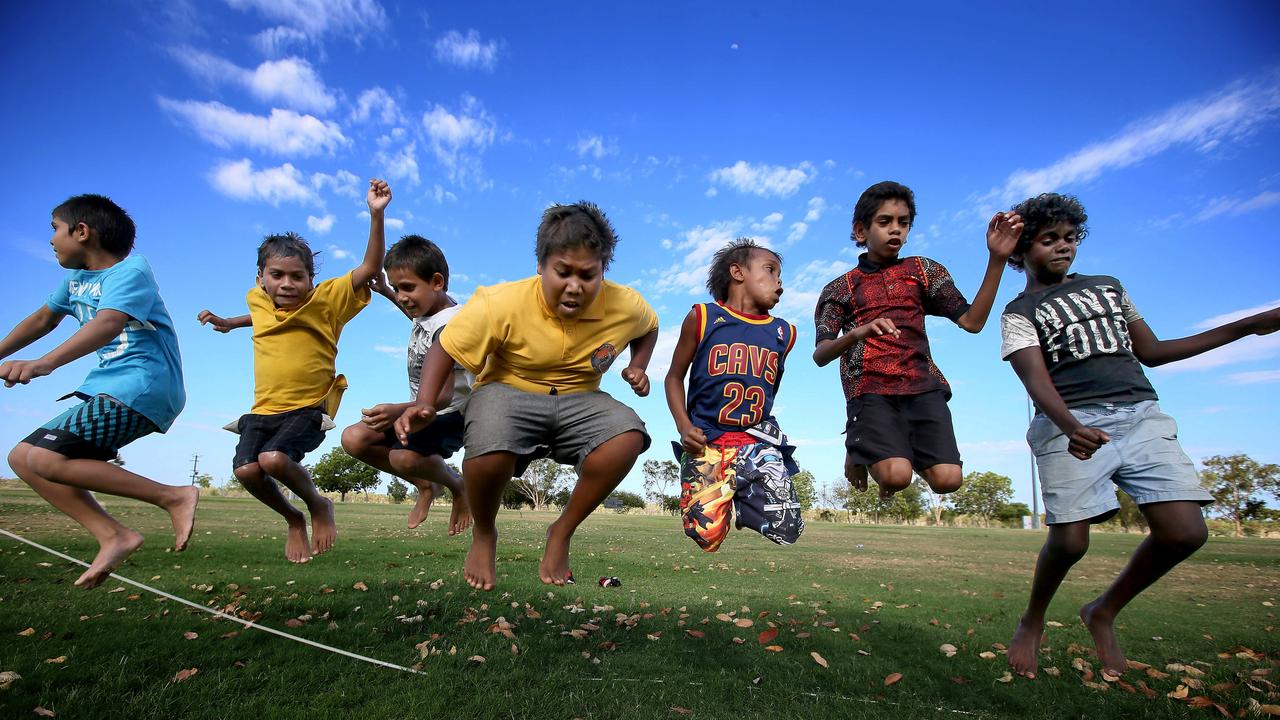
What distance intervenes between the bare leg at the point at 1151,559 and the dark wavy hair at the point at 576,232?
354cm

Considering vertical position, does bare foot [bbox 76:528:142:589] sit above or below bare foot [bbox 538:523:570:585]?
below

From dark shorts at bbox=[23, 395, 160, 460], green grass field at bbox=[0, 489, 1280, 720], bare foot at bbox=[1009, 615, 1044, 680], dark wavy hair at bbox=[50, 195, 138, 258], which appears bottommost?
green grass field at bbox=[0, 489, 1280, 720]

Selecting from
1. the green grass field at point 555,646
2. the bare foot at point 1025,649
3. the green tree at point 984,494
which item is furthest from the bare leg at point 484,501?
the green tree at point 984,494

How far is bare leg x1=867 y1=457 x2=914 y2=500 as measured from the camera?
14.0 ft

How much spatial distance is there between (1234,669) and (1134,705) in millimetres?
2116

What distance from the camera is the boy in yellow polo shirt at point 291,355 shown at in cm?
529

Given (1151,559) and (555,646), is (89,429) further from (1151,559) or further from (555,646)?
(1151,559)

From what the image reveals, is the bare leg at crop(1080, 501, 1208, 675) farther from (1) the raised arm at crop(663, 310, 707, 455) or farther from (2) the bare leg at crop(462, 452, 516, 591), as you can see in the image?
(2) the bare leg at crop(462, 452, 516, 591)

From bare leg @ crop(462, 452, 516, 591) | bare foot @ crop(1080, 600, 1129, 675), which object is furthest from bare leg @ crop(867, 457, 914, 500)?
bare leg @ crop(462, 452, 516, 591)

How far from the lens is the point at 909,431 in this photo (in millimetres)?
4512

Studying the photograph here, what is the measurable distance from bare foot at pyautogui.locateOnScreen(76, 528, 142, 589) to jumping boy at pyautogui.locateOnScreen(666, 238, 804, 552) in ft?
12.2

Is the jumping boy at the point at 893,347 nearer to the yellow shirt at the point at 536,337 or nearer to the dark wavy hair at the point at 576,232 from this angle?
the yellow shirt at the point at 536,337

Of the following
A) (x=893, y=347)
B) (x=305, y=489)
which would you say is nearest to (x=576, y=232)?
(x=893, y=347)

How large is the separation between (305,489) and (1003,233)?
5.31m
